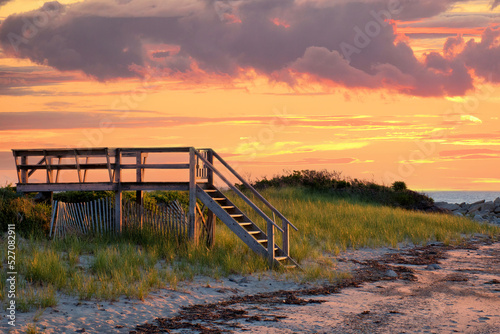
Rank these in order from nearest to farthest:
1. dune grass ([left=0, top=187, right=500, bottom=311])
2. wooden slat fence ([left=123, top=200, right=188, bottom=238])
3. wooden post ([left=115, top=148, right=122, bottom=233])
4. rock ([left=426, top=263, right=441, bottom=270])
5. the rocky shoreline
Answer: dune grass ([left=0, top=187, right=500, bottom=311])
rock ([left=426, top=263, right=441, bottom=270])
wooden slat fence ([left=123, top=200, right=188, bottom=238])
wooden post ([left=115, top=148, right=122, bottom=233])
the rocky shoreline

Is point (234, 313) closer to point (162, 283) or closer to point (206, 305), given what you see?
point (206, 305)

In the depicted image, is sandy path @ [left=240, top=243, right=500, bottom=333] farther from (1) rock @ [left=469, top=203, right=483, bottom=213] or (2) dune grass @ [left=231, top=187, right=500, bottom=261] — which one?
(1) rock @ [left=469, top=203, right=483, bottom=213]

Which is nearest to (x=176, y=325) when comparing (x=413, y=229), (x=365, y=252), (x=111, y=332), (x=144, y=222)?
(x=111, y=332)

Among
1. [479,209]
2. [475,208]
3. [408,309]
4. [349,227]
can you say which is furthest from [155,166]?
[479,209]

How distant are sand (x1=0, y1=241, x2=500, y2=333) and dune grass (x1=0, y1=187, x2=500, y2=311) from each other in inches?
18.0

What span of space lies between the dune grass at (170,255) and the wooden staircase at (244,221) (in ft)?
1.48

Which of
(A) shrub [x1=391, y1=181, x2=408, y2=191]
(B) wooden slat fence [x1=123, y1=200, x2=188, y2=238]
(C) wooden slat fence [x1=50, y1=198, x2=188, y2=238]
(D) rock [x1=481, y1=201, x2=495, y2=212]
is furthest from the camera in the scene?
(D) rock [x1=481, y1=201, x2=495, y2=212]

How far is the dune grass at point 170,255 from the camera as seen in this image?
11469 millimetres

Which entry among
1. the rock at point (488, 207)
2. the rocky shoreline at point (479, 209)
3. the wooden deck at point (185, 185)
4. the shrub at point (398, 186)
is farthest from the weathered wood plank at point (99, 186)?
the rock at point (488, 207)

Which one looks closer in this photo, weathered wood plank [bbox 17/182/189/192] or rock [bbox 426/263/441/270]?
rock [bbox 426/263/441/270]

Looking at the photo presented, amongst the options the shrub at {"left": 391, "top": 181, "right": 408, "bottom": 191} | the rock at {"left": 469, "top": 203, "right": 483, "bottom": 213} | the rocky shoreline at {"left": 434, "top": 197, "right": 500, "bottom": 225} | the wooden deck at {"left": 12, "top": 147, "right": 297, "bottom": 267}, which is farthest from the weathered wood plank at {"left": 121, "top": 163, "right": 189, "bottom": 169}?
the rock at {"left": 469, "top": 203, "right": 483, "bottom": 213}

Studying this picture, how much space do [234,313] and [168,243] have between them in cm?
596

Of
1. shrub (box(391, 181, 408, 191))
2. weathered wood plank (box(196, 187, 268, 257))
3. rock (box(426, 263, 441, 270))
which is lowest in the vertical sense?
rock (box(426, 263, 441, 270))

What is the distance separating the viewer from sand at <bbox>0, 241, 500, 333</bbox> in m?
9.39
